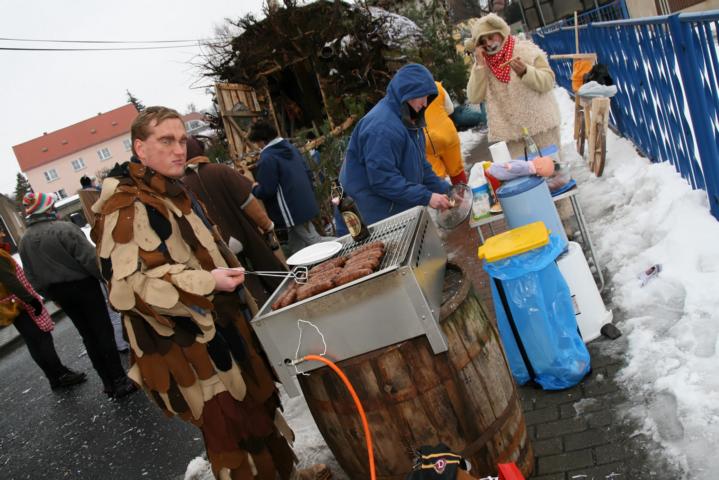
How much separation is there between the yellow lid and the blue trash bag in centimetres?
6

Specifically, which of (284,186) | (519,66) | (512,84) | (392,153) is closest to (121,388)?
(284,186)

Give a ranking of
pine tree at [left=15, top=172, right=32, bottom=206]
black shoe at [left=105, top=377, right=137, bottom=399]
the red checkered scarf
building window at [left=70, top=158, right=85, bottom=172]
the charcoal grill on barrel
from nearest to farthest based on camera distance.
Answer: the charcoal grill on barrel < black shoe at [left=105, top=377, right=137, bottom=399] < the red checkered scarf < pine tree at [left=15, top=172, right=32, bottom=206] < building window at [left=70, top=158, right=85, bottom=172]

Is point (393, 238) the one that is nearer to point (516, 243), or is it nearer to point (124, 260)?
point (516, 243)

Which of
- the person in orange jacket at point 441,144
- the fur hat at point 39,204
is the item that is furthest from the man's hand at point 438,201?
the fur hat at point 39,204

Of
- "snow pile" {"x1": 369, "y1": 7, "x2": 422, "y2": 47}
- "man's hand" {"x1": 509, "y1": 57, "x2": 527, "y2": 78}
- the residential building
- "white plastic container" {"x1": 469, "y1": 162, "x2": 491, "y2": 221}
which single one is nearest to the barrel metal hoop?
"white plastic container" {"x1": 469, "y1": 162, "x2": 491, "y2": 221}

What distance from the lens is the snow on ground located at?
2801 mm

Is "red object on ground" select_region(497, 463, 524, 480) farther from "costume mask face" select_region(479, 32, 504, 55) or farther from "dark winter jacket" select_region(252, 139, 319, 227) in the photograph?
"dark winter jacket" select_region(252, 139, 319, 227)

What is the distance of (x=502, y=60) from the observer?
546cm

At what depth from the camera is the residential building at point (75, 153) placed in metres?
77.7

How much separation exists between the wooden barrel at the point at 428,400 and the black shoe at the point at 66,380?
561 cm

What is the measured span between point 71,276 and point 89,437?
164 centimetres

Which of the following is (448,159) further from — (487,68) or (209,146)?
(209,146)

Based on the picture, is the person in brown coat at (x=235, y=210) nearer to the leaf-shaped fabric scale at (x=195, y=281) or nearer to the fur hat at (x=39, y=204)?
the fur hat at (x=39, y=204)

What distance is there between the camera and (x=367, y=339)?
8.09ft
